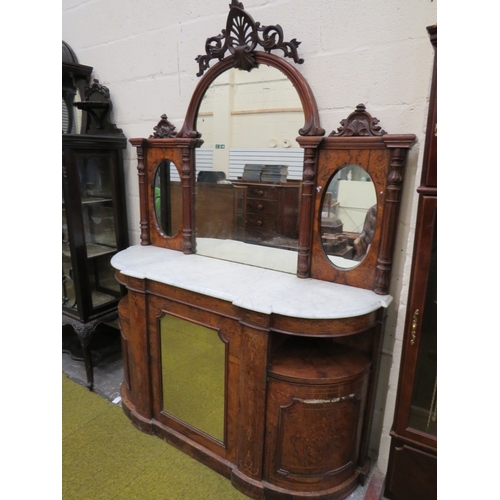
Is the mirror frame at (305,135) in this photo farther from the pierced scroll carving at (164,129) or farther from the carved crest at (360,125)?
the pierced scroll carving at (164,129)

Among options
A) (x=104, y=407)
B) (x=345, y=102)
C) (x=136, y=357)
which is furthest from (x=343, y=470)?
(x=345, y=102)

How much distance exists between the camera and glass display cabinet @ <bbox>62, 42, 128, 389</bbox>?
199 cm

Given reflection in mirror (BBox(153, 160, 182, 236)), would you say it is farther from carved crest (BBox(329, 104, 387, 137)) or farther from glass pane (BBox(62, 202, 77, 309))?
carved crest (BBox(329, 104, 387, 137))

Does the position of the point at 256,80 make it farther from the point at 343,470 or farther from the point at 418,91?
the point at 343,470

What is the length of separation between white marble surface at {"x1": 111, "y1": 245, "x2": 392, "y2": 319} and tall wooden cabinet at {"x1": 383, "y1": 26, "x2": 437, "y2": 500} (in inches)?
7.1

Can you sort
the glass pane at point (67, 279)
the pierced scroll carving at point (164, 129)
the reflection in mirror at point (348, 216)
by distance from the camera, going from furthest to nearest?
the glass pane at point (67, 279)
the pierced scroll carving at point (164, 129)
the reflection in mirror at point (348, 216)

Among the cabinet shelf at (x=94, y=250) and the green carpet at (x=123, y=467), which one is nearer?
the green carpet at (x=123, y=467)

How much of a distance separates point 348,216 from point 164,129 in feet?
3.62

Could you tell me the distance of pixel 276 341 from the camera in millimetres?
1453

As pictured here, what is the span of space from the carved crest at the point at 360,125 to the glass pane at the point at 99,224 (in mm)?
1423

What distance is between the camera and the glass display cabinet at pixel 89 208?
199cm

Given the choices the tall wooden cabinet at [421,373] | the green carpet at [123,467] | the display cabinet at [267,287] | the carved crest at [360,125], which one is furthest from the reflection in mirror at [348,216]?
the green carpet at [123,467]

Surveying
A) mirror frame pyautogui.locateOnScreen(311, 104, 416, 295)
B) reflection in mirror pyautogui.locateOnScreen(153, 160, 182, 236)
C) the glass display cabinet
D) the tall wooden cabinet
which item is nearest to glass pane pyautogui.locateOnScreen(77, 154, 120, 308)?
the glass display cabinet
